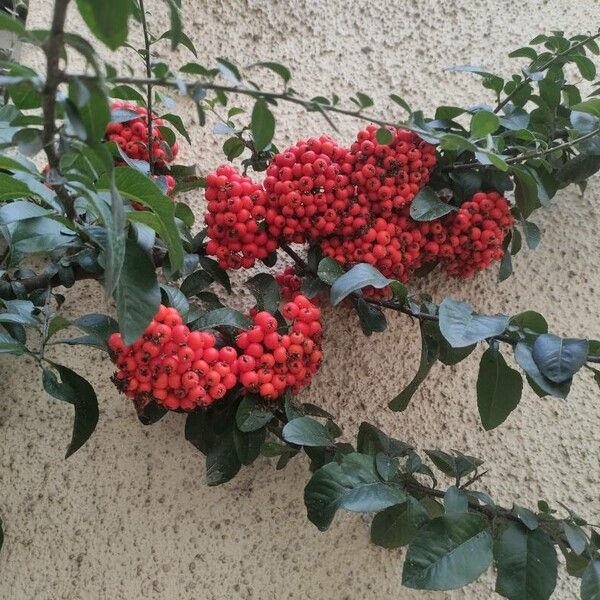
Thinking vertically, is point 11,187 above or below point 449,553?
above

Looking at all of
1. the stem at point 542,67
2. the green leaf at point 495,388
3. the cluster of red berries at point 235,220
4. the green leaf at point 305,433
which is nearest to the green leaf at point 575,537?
the green leaf at point 495,388

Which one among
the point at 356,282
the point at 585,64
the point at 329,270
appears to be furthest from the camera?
the point at 585,64

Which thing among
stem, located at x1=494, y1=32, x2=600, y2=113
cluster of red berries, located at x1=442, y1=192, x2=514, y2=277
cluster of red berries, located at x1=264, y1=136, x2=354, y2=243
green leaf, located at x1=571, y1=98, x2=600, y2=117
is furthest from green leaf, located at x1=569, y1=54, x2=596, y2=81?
cluster of red berries, located at x1=264, y1=136, x2=354, y2=243

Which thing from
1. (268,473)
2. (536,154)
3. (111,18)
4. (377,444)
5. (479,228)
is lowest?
(268,473)

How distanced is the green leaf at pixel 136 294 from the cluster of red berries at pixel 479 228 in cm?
44

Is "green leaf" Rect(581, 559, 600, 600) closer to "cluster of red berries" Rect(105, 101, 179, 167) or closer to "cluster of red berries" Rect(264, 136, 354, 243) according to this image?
"cluster of red berries" Rect(264, 136, 354, 243)

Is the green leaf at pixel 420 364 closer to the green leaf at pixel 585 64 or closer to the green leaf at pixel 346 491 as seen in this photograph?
the green leaf at pixel 346 491

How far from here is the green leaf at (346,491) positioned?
62 cm

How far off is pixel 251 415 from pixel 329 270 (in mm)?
208

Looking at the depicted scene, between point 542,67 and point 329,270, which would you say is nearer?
point 329,270

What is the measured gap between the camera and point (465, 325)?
0.61 metres

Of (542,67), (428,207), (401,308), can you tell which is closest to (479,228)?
(428,207)

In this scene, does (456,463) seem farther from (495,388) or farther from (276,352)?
(276,352)

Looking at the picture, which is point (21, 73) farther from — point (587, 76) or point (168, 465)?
point (587, 76)
